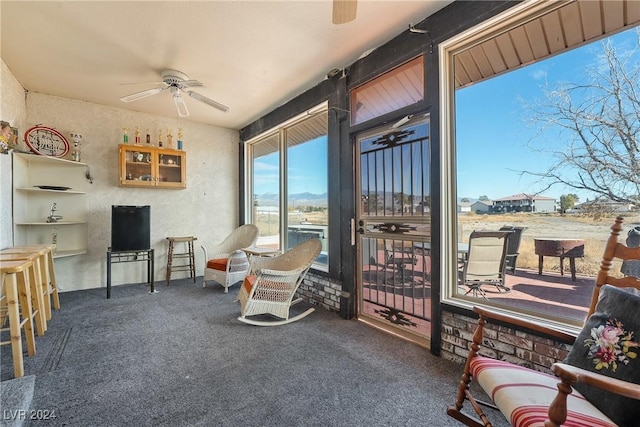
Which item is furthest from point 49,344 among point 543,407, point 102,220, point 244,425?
point 543,407

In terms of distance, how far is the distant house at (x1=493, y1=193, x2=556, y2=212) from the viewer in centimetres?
189

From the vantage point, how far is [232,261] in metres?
4.27

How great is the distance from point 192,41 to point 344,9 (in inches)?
72.7

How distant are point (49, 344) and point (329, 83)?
12.2 ft

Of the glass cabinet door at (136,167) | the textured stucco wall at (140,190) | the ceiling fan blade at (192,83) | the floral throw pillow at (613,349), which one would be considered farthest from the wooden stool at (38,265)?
the floral throw pillow at (613,349)

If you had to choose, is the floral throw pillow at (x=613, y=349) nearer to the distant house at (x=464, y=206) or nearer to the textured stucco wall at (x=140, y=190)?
the distant house at (x=464, y=206)

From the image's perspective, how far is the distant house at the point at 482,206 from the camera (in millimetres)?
2178

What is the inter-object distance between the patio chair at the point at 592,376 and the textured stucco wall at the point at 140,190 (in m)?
4.64

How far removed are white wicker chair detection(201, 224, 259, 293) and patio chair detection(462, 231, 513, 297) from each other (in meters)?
2.87

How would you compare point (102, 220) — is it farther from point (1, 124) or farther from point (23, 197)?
point (1, 124)

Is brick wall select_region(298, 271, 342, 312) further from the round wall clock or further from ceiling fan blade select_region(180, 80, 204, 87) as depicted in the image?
the round wall clock

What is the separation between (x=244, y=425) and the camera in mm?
1517

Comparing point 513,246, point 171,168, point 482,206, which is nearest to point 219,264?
point 171,168

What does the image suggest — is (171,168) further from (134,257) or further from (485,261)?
(485,261)
